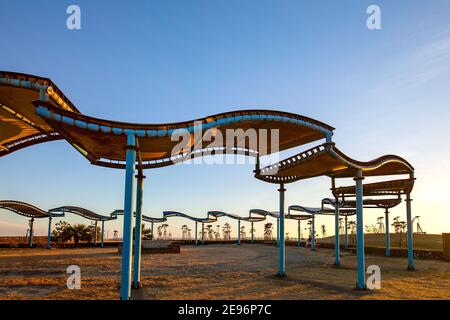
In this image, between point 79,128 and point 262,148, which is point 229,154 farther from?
point 79,128

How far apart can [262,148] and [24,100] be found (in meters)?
11.9

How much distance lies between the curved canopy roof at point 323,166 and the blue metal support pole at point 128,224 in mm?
9253

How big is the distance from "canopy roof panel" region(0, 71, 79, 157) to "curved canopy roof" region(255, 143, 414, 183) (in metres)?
11.3

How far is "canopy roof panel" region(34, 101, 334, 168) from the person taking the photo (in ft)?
43.2

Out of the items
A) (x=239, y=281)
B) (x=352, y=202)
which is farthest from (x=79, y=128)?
(x=352, y=202)

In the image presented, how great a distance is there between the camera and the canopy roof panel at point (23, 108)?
13.0m

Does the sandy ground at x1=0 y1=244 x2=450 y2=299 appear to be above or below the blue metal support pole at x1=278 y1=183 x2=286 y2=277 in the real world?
below

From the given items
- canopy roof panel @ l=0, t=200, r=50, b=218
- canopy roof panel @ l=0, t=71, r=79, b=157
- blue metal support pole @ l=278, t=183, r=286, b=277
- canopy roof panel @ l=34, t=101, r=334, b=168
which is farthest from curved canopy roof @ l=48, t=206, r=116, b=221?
blue metal support pole @ l=278, t=183, r=286, b=277

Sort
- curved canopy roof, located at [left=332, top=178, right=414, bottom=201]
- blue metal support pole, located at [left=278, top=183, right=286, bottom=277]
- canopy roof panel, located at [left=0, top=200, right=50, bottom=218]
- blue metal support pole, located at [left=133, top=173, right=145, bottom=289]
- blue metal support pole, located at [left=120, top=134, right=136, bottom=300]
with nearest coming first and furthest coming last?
blue metal support pole, located at [left=120, top=134, right=136, bottom=300] < blue metal support pole, located at [left=133, top=173, right=145, bottom=289] < blue metal support pole, located at [left=278, top=183, right=286, bottom=277] < curved canopy roof, located at [left=332, top=178, right=414, bottom=201] < canopy roof panel, located at [left=0, top=200, right=50, bottom=218]

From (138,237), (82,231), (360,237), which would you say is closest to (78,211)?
(82,231)

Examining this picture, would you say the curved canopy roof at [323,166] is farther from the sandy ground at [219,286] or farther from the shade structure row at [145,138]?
the sandy ground at [219,286]

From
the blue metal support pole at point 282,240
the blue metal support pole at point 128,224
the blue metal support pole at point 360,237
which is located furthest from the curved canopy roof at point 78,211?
the blue metal support pole at point 360,237

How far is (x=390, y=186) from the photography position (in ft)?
91.2

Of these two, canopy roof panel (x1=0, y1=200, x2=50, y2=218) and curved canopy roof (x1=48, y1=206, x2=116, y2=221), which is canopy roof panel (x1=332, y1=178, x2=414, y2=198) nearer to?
curved canopy roof (x1=48, y1=206, x2=116, y2=221)
